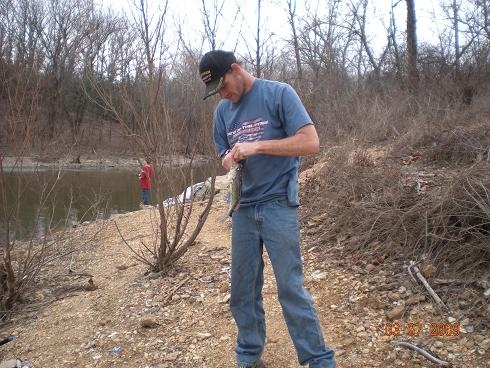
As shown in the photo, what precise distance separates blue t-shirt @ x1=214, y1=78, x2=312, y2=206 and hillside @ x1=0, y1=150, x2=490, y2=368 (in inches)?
45.7

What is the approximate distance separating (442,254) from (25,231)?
8644 millimetres

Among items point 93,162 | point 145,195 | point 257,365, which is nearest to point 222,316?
point 257,365

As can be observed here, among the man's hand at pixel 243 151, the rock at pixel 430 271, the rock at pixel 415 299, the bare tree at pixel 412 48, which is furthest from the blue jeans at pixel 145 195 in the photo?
the man's hand at pixel 243 151

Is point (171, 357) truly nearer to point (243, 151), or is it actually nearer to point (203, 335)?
point (203, 335)

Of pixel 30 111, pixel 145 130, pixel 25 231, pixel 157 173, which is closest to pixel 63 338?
pixel 157 173

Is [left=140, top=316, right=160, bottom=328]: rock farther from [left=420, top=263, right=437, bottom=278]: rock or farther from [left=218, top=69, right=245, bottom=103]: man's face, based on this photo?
[left=420, top=263, right=437, bottom=278]: rock

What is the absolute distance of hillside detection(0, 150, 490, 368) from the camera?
2791 millimetres

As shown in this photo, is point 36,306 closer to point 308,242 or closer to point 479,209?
point 308,242

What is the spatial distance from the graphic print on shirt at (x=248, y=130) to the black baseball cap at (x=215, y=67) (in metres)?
0.24

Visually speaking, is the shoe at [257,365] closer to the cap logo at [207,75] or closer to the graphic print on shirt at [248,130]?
the graphic print on shirt at [248,130]

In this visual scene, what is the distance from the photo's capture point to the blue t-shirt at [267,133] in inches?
90.8

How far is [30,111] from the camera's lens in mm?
4562

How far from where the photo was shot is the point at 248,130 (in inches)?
94.1
